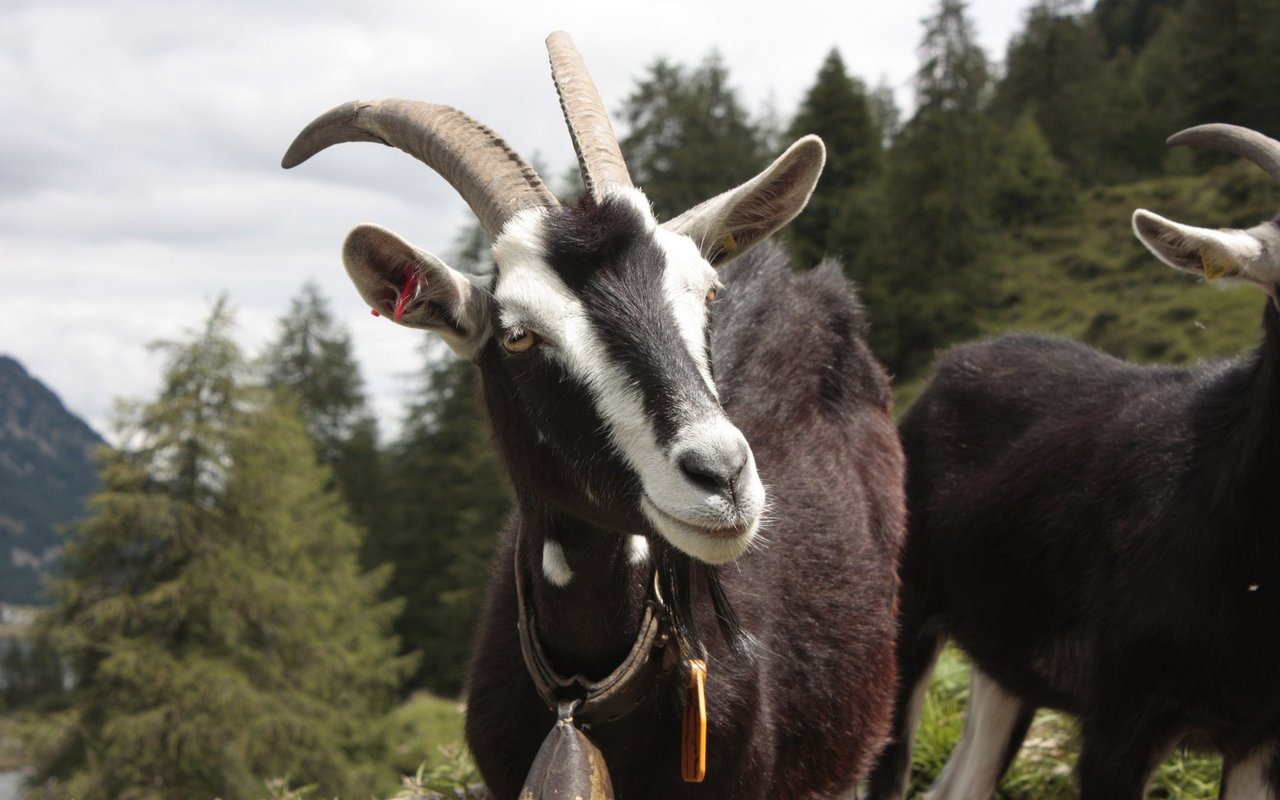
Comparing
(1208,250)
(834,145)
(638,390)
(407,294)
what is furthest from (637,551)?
(834,145)

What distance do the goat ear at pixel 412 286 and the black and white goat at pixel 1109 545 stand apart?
260 cm

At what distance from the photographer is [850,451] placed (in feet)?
16.4

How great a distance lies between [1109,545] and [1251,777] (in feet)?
3.26

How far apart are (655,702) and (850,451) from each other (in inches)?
82.5

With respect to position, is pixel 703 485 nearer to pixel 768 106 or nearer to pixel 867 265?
pixel 867 265

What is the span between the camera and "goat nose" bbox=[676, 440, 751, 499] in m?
2.52

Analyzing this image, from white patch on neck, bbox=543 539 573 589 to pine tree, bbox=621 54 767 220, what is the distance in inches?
1438

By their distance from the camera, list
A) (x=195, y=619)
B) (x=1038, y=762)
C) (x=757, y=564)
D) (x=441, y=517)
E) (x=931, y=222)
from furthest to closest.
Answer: (x=931, y=222), (x=441, y=517), (x=195, y=619), (x=1038, y=762), (x=757, y=564)

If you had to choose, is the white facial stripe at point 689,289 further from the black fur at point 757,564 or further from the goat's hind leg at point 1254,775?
the goat's hind leg at point 1254,775

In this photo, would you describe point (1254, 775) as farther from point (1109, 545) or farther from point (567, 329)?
point (567, 329)

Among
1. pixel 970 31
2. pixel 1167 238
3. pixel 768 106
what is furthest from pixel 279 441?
pixel 768 106

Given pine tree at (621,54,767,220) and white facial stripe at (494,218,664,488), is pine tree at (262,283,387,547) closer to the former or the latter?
pine tree at (621,54,767,220)

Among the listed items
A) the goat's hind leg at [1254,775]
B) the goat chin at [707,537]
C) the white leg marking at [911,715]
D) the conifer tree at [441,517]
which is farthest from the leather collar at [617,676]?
the conifer tree at [441,517]

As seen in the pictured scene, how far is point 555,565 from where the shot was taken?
10.4 feet
